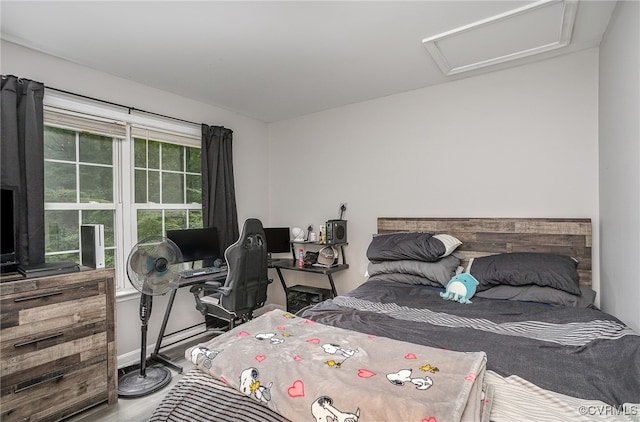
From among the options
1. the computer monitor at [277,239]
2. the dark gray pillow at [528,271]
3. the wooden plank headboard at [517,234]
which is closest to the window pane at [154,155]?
the computer monitor at [277,239]

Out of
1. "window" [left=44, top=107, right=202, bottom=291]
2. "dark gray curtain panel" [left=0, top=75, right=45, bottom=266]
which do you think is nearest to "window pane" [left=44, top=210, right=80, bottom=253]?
"window" [left=44, top=107, right=202, bottom=291]

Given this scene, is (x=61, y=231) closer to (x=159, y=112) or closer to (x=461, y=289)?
(x=159, y=112)

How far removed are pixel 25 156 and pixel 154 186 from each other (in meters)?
1.01

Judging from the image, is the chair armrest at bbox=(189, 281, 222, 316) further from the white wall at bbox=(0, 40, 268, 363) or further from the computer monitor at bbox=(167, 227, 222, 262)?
the white wall at bbox=(0, 40, 268, 363)

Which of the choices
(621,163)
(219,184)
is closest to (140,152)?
(219,184)

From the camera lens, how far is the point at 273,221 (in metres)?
4.33

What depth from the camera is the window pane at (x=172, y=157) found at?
3.23 metres

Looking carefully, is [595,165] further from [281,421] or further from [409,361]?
[281,421]

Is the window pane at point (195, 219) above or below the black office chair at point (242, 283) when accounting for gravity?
above

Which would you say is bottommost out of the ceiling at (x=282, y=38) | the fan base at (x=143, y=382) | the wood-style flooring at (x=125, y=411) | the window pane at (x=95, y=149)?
the wood-style flooring at (x=125, y=411)

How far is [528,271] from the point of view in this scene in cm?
223

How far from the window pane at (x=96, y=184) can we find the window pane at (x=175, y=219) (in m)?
0.53

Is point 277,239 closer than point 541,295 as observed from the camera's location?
No

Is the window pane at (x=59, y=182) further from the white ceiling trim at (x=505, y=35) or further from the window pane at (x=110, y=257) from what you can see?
the white ceiling trim at (x=505, y=35)
